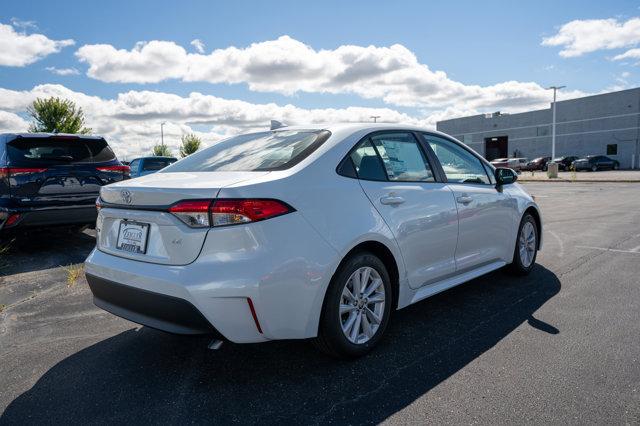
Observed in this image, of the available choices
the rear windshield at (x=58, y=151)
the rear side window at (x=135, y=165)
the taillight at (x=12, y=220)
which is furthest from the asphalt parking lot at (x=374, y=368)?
the rear side window at (x=135, y=165)

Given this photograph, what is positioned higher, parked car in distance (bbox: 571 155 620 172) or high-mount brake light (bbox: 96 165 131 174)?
high-mount brake light (bbox: 96 165 131 174)

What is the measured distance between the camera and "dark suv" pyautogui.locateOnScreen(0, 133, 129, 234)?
20.1 feet

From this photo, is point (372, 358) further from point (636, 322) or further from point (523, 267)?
point (523, 267)

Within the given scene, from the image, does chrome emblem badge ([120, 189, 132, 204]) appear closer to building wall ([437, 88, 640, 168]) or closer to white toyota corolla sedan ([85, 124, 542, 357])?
white toyota corolla sedan ([85, 124, 542, 357])

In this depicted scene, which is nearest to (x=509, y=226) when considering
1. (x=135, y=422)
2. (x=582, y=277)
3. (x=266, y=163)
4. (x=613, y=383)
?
(x=582, y=277)

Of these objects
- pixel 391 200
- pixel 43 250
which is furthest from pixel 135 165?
pixel 391 200

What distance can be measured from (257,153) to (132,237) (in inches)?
39.1

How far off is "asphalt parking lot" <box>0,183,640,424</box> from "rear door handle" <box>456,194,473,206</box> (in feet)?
3.01

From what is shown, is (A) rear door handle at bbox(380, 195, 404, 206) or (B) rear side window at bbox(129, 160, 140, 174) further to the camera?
(B) rear side window at bbox(129, 160, 140, 174)

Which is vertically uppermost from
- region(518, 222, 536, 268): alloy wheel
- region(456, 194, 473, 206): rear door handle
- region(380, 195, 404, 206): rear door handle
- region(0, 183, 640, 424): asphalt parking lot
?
region(380, 195, 404, 206): rear door handle

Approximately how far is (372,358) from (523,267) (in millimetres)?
2626

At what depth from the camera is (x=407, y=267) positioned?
3.39 meters

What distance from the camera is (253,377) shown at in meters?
2.92

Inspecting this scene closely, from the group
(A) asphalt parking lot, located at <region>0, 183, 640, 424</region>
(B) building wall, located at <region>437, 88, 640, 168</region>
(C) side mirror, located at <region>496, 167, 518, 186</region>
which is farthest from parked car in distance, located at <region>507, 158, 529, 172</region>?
(A) asphalt parking lot, located at <region>0, 183, 640, 424</region>
